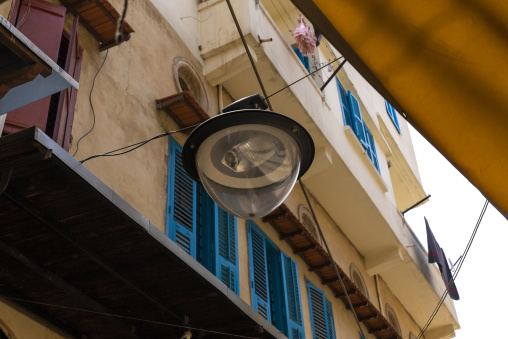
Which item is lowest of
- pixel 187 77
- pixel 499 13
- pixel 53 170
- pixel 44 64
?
pixel 499 13

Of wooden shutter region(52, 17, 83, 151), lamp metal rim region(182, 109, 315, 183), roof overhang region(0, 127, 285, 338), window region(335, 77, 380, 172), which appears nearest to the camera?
lamp metal rim region(182, 109, 315, 183)

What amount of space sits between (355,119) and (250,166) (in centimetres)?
1235

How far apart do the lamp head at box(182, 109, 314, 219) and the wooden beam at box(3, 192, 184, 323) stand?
1.61m

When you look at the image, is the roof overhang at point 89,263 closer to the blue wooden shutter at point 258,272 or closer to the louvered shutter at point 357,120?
the blue wooden shutter at point 258,272

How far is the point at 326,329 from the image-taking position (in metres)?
12.4

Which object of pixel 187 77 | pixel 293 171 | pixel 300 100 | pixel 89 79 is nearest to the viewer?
pixel 293 171

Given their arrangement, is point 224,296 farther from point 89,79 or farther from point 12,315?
point 89,79

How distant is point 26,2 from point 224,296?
3.74m

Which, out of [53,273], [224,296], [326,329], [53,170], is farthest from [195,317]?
[326,329]

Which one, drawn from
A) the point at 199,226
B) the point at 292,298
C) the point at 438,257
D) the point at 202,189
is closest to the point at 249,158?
the point at 199,226

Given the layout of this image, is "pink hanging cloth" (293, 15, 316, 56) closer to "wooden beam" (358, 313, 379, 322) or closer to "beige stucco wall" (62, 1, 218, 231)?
"beige stucco wall" (62, 1, 218, 231)

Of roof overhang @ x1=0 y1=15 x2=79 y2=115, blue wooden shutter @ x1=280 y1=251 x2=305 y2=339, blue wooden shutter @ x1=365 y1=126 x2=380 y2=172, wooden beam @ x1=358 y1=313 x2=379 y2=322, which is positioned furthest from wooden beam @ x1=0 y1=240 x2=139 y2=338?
blue wooden shutter @ x1=365 y1=126 x2=380 y2=172

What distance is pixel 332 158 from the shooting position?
1339 centimetres

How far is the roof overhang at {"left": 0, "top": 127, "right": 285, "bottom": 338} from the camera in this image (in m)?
5.18
